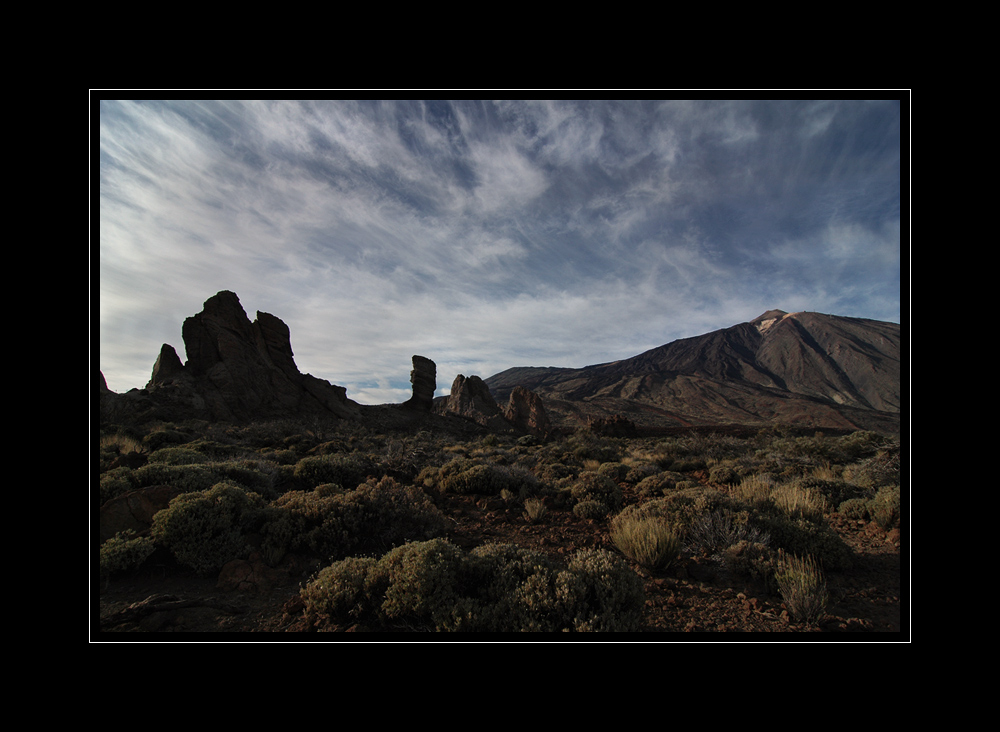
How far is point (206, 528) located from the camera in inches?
161

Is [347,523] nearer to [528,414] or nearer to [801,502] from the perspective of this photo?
[801,502]

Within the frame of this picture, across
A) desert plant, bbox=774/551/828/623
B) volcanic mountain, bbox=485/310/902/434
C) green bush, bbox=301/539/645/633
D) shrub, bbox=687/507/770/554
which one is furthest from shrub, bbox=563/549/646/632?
volcanic mountain, bbox=485/310/902/434

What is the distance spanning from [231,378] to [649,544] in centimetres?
2812

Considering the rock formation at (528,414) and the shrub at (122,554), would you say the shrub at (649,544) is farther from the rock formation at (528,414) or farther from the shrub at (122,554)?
the rock formation at (528,414)

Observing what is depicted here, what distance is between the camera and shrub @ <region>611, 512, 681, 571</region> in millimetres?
4113

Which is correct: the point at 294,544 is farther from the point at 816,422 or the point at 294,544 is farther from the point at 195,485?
the point at 816,422

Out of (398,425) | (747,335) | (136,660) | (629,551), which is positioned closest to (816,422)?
(398,425)

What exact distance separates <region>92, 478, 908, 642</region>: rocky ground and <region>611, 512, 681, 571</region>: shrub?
0.42ft

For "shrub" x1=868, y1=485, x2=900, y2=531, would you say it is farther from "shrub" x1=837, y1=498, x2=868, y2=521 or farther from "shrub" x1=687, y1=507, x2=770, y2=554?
"shrub" x1=687, y1=507, x2=770, y2=554

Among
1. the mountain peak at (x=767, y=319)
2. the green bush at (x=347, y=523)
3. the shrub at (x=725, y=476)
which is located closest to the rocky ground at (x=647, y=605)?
the green bush at (x=347, y=523)

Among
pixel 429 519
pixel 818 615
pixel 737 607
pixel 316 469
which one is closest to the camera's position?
pixel 818 615

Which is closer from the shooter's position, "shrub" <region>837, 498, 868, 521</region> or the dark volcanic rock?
"shrub" <region>837, 498, 868, 521</region>

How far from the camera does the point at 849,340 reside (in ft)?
385
